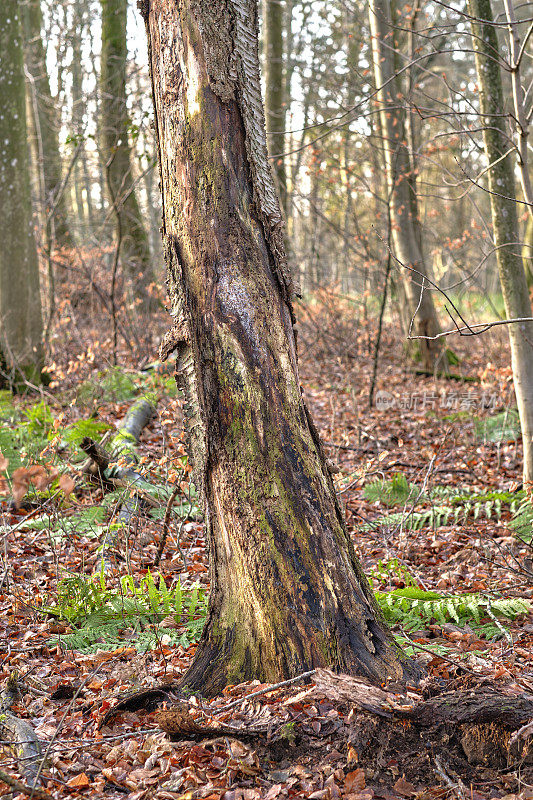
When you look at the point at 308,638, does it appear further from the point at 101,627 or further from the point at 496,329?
the point at 496,329

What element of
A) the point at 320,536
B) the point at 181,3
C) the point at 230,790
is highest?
the point at 181,3

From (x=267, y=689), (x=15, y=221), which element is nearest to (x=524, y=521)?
(x=267, y=689)

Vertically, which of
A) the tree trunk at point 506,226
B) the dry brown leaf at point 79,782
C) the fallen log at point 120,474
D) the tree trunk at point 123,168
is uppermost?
the tree trunk at point 123,168

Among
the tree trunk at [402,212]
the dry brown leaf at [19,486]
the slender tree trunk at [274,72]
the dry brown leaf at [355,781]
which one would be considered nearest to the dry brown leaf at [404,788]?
the dry brown leaf at [355,781]

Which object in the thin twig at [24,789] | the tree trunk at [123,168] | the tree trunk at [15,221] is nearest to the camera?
the thin twig at [24,789]

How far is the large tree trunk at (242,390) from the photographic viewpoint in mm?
2400

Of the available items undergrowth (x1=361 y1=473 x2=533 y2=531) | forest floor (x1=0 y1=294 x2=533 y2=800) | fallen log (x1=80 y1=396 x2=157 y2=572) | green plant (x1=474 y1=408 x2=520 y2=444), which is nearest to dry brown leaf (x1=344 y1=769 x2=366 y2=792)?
forest floor (x1=0 y1=294 x2=533 y2=800)

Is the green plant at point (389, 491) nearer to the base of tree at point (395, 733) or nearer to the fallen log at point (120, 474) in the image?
the fallen log at point (120, 474)

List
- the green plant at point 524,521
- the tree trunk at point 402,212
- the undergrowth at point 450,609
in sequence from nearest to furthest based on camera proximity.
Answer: the undergrowth at point 450,609
the green plant at point 524,521
the tree trunk at point 402,212

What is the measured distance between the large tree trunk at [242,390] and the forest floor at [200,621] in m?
0.22

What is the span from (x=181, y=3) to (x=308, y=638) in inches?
103

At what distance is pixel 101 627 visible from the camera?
3186 millimetres

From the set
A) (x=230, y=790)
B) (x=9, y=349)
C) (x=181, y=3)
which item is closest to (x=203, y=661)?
(x=230, y=790)

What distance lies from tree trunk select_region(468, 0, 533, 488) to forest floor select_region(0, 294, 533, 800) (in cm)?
81
